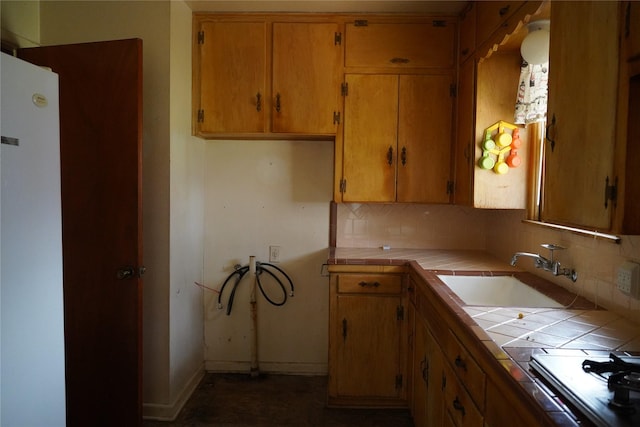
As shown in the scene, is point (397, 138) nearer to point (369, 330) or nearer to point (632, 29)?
point (369, 330)

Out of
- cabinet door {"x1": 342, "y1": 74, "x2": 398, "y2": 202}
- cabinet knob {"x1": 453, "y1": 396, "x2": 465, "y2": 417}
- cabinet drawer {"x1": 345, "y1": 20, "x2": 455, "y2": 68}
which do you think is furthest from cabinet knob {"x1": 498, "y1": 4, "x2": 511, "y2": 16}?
cabinet knob {"x1": 453, "y1": 396, "x2": 465, "y2": 417}

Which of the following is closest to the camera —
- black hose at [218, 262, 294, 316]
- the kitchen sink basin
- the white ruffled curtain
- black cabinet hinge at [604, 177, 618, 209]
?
black cabinet hinge at [604, 177, 618, 209]

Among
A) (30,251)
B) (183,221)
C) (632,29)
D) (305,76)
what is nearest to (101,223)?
(183,221)

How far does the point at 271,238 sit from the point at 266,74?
1117mm

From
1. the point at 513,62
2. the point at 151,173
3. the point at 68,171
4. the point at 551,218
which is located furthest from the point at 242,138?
the point at 551,218

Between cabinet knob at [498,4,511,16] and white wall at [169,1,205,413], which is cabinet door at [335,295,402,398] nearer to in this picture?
white wall at [169,1,205,413]

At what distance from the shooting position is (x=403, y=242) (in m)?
2.67

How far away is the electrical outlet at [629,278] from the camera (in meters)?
1.22

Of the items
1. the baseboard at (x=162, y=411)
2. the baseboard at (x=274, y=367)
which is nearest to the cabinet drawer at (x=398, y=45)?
the baseboard at (x=274, y=367)

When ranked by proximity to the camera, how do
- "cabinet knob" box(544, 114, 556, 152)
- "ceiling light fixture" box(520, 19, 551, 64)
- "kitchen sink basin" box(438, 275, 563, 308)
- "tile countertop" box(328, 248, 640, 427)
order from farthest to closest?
"kitchen sink basin" box(438, 275, 563, 308)
"ceiling light fixture" box(520, 19, 551, 64)
"cabinet knob" box(544, 114, 556, 152)
"tile countertop" box(328, 248, 640, 427)

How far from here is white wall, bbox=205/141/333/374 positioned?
8.69 ft

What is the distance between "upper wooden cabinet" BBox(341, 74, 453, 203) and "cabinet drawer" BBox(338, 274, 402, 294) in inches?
19.5

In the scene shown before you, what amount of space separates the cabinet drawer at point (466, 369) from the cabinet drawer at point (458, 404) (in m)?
0.03

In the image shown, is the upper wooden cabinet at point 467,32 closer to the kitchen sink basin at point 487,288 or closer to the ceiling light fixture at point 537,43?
the ceiling light fixture at point 537,43
